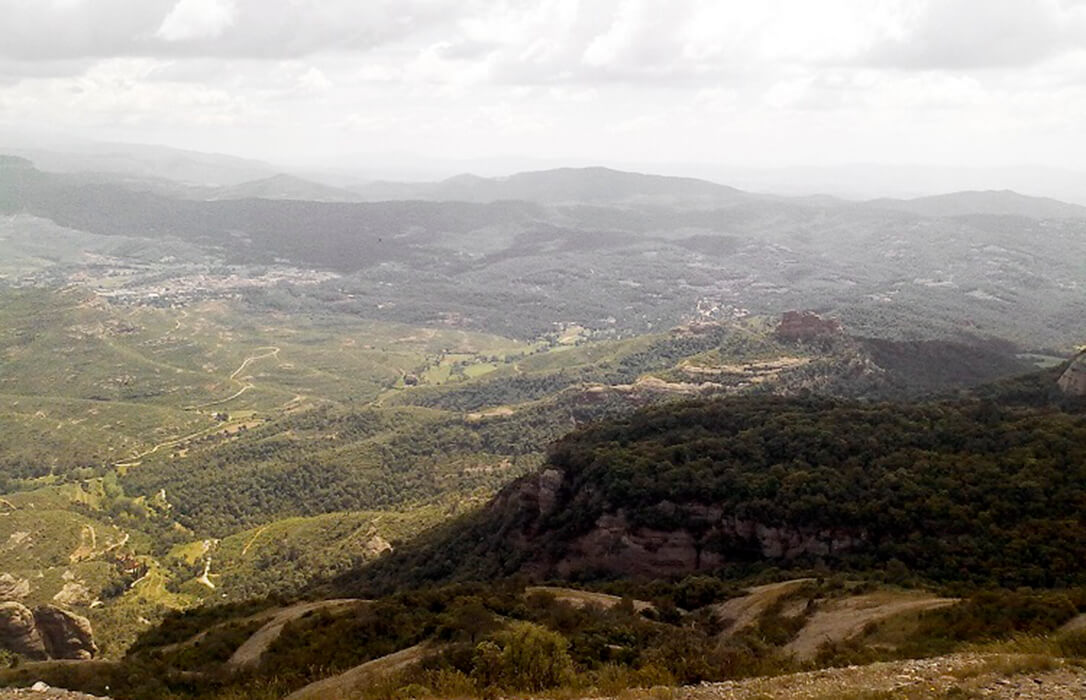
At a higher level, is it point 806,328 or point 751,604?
point 806,328

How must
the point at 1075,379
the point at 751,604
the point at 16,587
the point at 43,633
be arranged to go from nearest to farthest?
the point at 751,604, the point at 43,633, the point at 16,587, the point at 1075,379

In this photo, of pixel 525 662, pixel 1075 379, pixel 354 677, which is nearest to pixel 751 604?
pixel 525 662

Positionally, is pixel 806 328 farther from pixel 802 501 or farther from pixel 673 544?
pixel 673 544

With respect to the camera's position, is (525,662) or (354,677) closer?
(525,662)

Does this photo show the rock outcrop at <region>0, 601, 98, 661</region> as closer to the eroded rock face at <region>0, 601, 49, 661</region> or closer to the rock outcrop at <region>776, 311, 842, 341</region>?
the eroded rock face at <region>0, 601, 49, 661</region>

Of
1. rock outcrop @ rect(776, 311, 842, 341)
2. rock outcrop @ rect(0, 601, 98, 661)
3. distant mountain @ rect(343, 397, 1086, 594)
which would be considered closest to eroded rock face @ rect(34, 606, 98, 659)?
rock outcrop @ rect(0, 601, 98, 661)

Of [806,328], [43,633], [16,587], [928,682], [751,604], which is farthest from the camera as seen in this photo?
[806,328]

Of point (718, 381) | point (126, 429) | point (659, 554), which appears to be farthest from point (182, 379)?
point (659, 554)

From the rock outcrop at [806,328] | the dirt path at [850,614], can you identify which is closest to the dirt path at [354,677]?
the dirt path at [850,614]
